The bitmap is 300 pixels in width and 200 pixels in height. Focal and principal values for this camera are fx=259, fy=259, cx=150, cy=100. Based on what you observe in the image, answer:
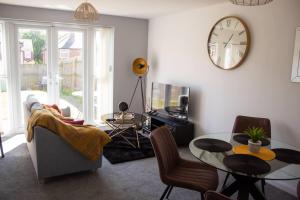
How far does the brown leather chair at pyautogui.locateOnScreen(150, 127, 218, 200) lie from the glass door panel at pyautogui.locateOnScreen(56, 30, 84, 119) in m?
3.33

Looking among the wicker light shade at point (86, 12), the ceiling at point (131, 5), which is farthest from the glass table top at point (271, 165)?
the ceiling at point (131, 5)

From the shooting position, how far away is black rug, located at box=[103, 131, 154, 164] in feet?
12.5

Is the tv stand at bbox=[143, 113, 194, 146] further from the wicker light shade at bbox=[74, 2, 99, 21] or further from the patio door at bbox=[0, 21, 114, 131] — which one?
the wicker light shade at bbox=[74, 2, 99, 21]

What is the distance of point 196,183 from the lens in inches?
86.6

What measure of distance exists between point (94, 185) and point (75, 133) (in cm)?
65

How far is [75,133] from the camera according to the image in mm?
2943

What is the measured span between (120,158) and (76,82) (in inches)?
90.6

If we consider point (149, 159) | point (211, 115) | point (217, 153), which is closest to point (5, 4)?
point (149, 159)

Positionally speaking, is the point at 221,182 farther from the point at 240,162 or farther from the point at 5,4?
the point at 5,4

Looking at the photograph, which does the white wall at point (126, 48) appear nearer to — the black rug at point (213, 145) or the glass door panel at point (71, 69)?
the glass door panel at point (71, 69)

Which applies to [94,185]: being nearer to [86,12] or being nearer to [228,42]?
[86,12]

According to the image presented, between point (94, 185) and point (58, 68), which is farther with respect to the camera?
point (58, 68)

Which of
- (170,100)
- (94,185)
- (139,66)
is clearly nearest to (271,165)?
(94,185)

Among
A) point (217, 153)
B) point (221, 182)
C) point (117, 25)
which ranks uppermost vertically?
point (117, 25)
